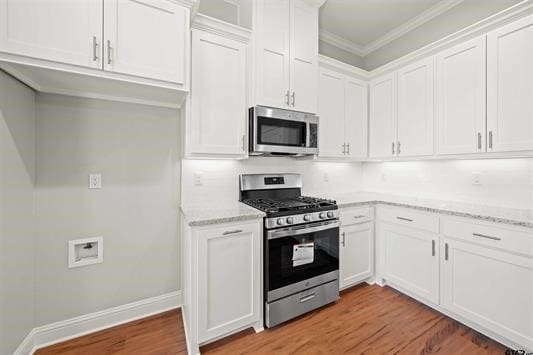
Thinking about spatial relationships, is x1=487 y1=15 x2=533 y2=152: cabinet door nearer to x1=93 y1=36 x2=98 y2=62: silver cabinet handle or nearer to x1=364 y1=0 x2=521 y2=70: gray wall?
x1=364 y1=0 x2=521 y2=70: gray wall

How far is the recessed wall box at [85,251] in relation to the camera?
191 centimetres

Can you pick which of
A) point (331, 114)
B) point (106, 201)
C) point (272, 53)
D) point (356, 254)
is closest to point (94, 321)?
point (106, 201)

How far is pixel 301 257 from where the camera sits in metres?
2.12

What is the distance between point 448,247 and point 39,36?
3347 mm

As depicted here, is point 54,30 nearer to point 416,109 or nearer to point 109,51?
point 109,51

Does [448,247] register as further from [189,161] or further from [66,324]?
[66,324]

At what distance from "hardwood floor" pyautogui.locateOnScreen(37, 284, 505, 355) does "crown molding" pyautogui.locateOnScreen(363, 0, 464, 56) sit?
3.26 metres

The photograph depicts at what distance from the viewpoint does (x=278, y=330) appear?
199 centimetres

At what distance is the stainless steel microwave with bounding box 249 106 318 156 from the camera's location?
2209 millimetres

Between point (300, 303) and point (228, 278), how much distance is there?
760mm

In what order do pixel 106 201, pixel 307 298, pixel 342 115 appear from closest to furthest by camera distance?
pixel 106 201
pixel 307 298
pixel 342 115

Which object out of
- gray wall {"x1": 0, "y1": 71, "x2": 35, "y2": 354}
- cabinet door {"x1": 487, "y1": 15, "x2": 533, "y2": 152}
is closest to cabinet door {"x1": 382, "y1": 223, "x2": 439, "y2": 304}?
cabinet door {"x1": 487, "y1": 15, "x2": 533, "y2": 152}

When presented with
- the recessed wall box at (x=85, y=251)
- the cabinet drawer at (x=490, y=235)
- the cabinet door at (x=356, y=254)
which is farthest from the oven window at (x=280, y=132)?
the recessed wall box at (x=85, y=251)

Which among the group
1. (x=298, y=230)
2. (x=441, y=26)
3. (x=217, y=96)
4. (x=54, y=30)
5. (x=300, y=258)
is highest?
(x=441, y=26)
